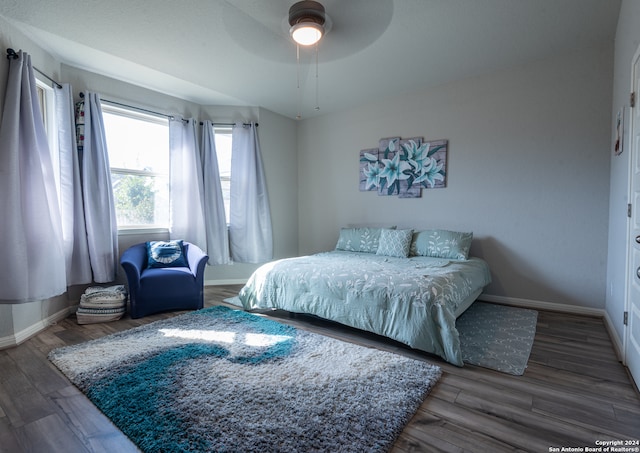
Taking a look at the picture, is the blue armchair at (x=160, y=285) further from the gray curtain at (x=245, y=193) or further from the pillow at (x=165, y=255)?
the gray curtain at (x=245, y=193)

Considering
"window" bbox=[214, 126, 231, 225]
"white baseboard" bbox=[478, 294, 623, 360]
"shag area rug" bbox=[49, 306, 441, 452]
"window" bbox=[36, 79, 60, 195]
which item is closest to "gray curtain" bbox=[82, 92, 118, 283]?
"window" bbox=[36, 79, 60, 195]

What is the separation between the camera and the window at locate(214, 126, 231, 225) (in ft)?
15.1

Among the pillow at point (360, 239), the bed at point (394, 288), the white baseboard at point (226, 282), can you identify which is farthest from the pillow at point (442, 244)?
the white baseboard at point (226, 282)

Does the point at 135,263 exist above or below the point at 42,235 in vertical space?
below

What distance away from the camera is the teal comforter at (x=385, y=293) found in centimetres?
220

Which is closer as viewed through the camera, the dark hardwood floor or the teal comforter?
the dark hardwood floor

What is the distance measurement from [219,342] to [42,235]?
5.75ft

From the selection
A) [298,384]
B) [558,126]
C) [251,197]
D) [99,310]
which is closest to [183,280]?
[99,310]

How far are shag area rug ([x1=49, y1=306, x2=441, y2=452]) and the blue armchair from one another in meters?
0.50

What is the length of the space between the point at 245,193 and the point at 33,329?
2.69 metres

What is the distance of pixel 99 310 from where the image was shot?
3.02 m

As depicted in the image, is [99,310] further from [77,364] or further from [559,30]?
[559,30]

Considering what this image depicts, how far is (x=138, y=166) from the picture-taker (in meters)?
3.92

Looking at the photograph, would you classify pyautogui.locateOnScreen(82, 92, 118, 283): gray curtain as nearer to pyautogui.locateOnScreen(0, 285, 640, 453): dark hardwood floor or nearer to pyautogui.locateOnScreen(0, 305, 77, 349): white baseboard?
pyautogui.locateOnScreen(0, 305, 77, 349): white baseboard
